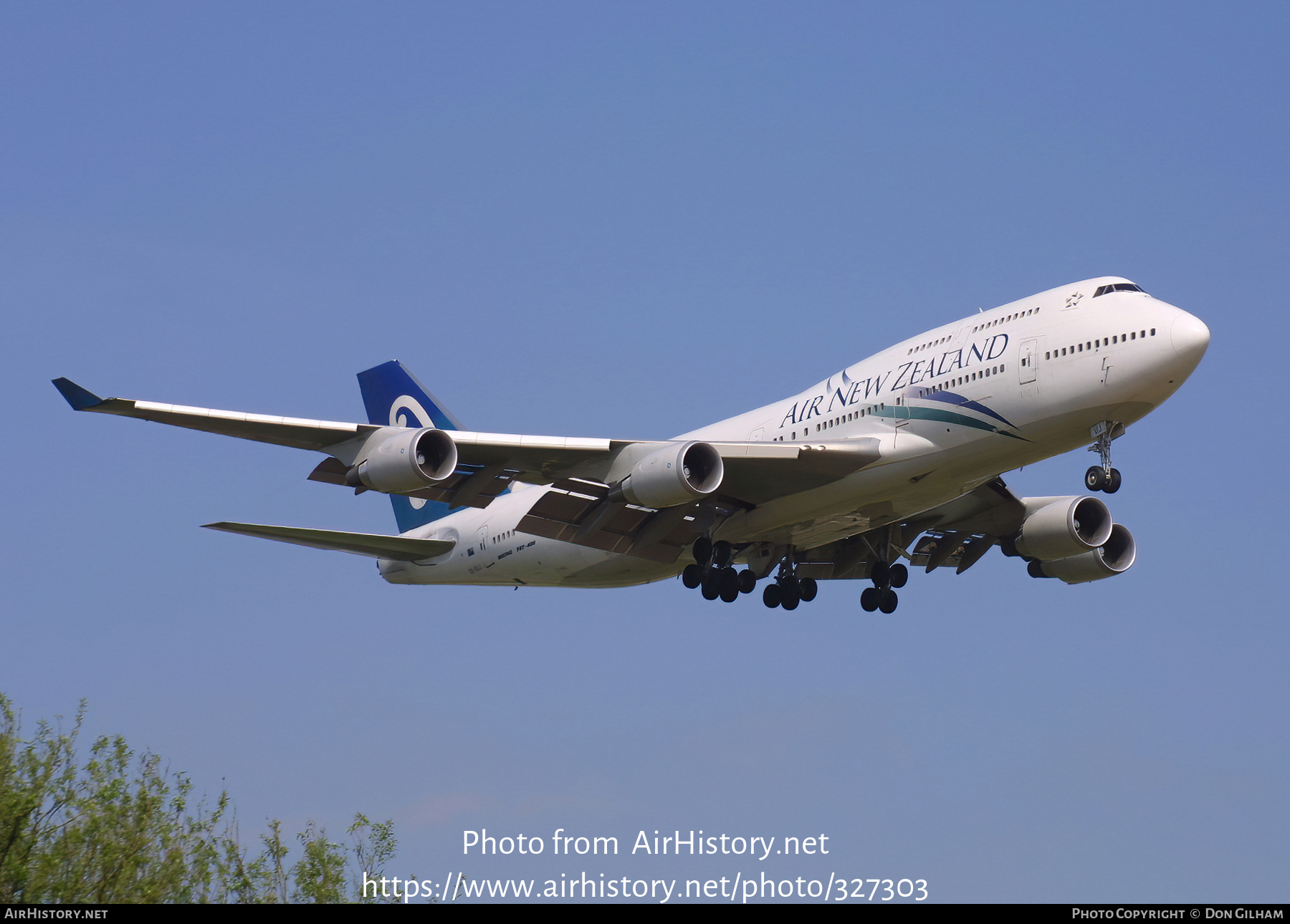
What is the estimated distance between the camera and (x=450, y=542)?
3975 cm

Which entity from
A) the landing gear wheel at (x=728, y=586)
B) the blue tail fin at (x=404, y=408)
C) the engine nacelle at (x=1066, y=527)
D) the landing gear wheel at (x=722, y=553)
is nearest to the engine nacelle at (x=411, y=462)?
the landing gear wheel at (x=722, y=553)

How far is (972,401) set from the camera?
3050 cm

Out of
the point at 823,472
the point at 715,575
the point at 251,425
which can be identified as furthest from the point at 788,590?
the point at 251,425

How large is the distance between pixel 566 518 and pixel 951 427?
9534mm

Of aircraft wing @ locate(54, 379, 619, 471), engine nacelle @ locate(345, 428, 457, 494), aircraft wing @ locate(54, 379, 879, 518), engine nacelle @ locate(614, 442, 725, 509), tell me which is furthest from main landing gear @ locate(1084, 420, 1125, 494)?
engine nacelle @ locate(345, 428, 457, 494)

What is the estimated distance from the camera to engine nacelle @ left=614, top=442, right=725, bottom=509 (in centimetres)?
3081

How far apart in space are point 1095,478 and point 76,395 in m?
19.8

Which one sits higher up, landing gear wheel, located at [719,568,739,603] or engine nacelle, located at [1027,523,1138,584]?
engine nacelle, located at [1027,523,1138,584]

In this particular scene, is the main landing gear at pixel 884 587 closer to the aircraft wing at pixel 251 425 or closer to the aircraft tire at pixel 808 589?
the aircraft tire at pixel 808 589

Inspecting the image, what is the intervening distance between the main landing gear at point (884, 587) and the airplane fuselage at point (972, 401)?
8.42 feet

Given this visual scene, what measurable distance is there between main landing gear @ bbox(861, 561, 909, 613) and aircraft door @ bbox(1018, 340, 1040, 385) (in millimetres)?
9647

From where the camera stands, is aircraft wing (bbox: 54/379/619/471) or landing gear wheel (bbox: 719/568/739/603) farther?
landing gear wheel (bbox: 719/568/739/603)

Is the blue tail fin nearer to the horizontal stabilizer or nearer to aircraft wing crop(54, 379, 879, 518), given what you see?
the horizontal stabilizer
